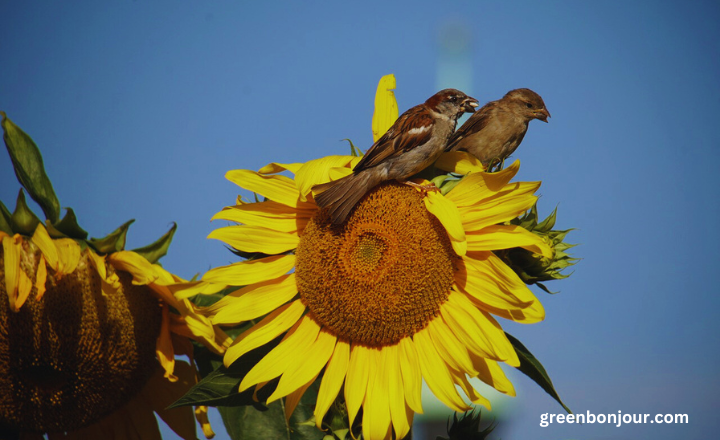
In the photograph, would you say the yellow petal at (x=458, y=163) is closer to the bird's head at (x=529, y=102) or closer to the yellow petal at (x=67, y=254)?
the bird's head at (x=529, y=102)

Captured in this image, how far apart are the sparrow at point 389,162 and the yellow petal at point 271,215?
0.65ft

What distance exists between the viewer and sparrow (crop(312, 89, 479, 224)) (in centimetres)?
212

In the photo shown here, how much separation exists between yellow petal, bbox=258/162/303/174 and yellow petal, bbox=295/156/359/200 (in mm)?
111

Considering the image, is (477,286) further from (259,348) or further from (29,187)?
Result: (29,187)

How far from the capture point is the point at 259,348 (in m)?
2.29

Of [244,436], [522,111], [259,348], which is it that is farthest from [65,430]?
[522,111]

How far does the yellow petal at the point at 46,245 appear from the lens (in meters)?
2.12

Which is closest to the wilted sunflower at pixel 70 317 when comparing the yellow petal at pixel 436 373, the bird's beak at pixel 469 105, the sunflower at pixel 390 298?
the sunflower at pixel 390 298

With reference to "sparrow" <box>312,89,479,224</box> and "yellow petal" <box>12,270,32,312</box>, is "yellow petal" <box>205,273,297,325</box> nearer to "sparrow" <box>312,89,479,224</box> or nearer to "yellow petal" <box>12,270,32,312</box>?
"sparrow" <box>312,89,479,224</box>

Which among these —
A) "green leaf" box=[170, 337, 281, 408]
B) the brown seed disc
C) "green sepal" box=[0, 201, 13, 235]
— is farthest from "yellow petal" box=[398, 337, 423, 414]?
"green sepal" box=[0, 201, 13, 235]

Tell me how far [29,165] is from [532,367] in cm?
197

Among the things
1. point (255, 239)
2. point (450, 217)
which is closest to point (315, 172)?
point (255, 239)

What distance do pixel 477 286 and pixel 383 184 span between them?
0.51m

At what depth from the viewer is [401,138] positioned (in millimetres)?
2209
